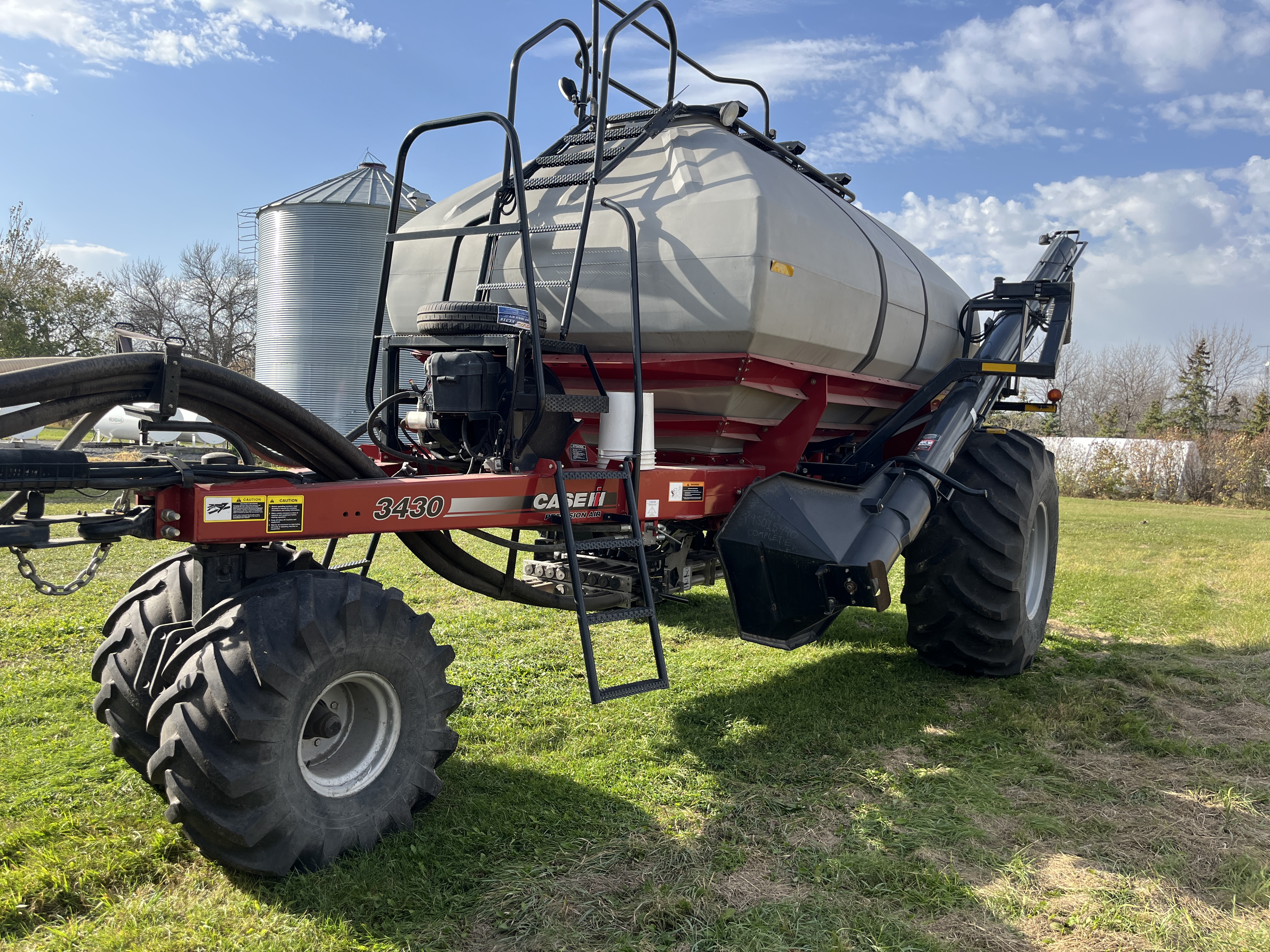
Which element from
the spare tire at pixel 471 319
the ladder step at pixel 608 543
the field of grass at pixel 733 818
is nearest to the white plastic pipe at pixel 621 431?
the ladder step at pixel 608 543

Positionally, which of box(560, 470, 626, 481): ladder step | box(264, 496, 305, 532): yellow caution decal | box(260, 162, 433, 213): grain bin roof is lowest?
box(264, 496, 305, 532): yellow caution decal

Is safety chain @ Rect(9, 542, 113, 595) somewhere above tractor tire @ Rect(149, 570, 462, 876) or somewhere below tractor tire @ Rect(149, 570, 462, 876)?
above

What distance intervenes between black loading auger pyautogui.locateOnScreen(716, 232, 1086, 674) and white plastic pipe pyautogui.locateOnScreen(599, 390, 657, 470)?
24.3 inches

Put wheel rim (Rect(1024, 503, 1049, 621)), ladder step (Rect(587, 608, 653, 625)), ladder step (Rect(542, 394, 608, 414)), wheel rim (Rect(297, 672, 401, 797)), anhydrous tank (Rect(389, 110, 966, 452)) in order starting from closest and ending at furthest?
wheel rim (Rect(297, 672, 401, 797)) < ladder step (Rect(587, 608, 653, 625)) < ladder step (Rect(542, 394, 608, 414)) < anhydrous tank (Rect(389, 110, 966, 452)) < wheel rim (Rect(1024, 503, 1049, 621))

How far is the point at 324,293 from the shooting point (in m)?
16.9

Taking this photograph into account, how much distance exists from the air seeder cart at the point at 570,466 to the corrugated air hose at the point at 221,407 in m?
0.01

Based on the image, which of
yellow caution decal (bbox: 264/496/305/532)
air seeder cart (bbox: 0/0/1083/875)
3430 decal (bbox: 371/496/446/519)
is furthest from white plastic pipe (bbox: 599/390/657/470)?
yellow caution decal (bbox: 264/496/305/532)

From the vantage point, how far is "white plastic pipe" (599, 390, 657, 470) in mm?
4395

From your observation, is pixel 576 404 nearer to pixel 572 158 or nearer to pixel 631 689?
pixel 631 689

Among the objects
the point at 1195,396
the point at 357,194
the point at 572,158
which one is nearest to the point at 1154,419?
the point at 1195,396

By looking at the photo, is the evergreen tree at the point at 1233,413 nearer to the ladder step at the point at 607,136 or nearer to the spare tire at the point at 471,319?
the ladder step at the point at 607,136

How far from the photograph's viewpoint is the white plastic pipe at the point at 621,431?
439cm

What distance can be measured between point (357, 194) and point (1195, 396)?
129ft

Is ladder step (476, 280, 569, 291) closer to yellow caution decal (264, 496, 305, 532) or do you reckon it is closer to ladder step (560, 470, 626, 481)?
ladder step (560, 470, 626, 481)
